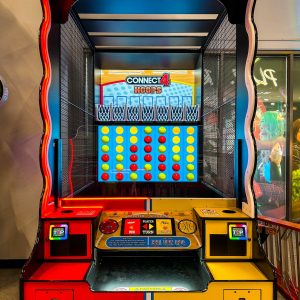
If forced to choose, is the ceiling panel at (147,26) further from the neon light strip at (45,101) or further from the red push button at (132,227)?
the red push button at (132,227)

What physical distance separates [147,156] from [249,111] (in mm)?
924

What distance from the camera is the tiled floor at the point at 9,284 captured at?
2906 mm

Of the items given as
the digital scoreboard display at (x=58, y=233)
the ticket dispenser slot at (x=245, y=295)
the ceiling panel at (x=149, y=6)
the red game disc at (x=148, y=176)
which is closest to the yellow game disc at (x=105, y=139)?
the red game disc at (x=148, y=176)

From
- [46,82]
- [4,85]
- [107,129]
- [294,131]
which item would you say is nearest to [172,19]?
[107,129]

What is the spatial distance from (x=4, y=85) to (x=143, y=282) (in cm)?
273

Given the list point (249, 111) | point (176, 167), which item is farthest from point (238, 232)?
point (176, 167)

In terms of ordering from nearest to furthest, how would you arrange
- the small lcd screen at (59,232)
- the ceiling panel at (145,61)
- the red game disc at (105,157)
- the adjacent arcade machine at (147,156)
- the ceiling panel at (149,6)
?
the adjacent arcade machine at (147,156) → the small lcd screen at (59,232) → the ceiling panel at (149,6) → the red game disc at (105,157) → the ceiling panel at (145,61)

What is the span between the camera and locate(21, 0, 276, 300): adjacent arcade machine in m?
1.62

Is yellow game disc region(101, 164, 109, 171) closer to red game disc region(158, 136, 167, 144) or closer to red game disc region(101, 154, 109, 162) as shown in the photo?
red game disc region(101, 154, 109, 162)

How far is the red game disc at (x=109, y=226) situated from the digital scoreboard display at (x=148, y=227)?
0.17 ft

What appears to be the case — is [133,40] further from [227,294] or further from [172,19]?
[227,294]

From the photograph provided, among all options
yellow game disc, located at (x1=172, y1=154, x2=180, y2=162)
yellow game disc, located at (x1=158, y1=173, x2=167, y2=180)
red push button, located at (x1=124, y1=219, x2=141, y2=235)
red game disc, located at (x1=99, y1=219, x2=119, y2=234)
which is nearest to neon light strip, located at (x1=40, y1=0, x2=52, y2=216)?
red game disc, located at (x1=99, y1=219, x2=119, y2=234)

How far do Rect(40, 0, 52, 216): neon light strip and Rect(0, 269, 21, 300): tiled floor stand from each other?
5.51 feet

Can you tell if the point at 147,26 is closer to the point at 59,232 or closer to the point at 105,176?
the point at 105,176
